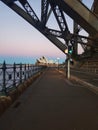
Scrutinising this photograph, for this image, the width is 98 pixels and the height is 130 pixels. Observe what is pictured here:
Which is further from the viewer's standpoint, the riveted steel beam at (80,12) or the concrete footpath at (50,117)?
the riveted steel beam at (80,12)

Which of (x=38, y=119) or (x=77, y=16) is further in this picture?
(x=77, y=16)

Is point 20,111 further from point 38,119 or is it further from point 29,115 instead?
point 38,119

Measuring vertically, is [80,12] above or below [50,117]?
above

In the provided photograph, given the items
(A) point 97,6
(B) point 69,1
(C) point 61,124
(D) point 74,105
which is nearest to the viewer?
(C) point 61,124

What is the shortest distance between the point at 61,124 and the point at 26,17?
1439 inches

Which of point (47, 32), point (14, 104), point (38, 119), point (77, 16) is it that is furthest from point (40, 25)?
point (38, 119)

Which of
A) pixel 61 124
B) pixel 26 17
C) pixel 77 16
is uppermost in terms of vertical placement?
pixel 26 17

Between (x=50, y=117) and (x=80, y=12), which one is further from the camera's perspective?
(x=80, y=12)

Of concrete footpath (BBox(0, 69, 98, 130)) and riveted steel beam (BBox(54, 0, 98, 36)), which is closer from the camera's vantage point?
concrete footpath (BBox(0, 69, 98, 130))

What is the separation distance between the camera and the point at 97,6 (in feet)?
169

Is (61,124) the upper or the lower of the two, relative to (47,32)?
lower

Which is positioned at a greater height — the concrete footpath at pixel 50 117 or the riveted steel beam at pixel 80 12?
the riveted steel beam at pixel 80 12

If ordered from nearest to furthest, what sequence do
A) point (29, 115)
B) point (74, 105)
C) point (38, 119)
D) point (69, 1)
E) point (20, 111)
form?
point (38, 119) → point (29, 115) → point (20, 111) → point (74, 105) → point (69, 1)

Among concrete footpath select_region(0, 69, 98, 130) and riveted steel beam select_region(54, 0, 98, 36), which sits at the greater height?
riveted steel beam select_region(54, 0, 98, 36)
